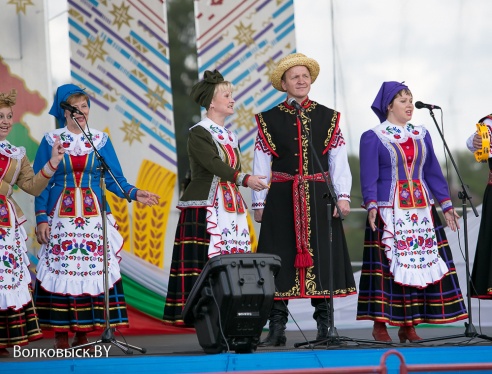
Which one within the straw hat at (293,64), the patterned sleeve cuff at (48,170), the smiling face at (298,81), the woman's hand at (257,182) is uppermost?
the straw hat at (293,64)

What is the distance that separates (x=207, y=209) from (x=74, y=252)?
0.78 meters

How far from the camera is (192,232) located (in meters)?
6.12

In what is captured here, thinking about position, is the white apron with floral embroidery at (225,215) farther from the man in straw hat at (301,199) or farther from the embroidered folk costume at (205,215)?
the man in straw hat at (301,199)

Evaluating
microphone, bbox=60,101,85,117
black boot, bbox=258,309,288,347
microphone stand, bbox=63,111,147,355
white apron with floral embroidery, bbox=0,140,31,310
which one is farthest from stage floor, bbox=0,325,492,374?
microphone, bbox=60,101,85,117

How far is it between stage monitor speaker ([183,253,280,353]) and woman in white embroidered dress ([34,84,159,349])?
947mm

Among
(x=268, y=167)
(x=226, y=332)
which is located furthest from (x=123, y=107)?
(x=226, y=332)

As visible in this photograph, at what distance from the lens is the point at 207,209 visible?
604 centimetres

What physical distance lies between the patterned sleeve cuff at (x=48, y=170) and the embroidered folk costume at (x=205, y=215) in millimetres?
803

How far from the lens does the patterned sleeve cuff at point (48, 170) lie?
574 cm

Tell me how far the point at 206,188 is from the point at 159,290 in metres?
1.70

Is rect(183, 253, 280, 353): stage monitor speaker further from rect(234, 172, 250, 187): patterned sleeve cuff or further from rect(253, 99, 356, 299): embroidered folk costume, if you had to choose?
rect(253, 99, 356, 299): embroidered folk costume

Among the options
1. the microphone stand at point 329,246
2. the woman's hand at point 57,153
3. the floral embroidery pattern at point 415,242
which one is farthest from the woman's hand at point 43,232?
the floral embroidery pattern at point 415,242

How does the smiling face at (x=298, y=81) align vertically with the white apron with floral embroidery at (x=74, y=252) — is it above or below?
above

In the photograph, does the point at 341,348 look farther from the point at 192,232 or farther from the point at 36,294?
the point at 36,294
